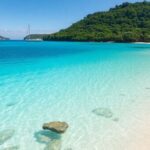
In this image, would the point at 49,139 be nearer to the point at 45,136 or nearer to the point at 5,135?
the point at 45,136

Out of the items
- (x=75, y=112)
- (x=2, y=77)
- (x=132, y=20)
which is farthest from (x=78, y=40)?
(x=75, y=112)

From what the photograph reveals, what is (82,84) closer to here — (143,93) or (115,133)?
(143,93)

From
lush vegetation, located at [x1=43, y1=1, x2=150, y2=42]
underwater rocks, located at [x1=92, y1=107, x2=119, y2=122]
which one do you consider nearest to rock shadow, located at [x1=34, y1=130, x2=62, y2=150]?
underwater rocks, located at [x1=92, y1=107, x2=119, y2=122]

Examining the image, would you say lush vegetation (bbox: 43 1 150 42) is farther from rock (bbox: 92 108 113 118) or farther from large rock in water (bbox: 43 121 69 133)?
large rock in water (bbox: 43 121 69 133)

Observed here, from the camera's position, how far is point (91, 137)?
511 cm

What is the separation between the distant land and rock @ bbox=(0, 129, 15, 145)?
71181 millimetres

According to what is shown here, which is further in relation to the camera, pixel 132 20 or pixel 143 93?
pixel 132 20

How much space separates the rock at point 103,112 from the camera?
253 inches

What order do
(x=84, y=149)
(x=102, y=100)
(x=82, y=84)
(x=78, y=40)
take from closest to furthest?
(x=84, y=149) → (x=102, y=100) → (x=82, y=84) → (x=78, y=40)

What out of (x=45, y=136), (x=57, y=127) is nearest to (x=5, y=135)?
(x=45, y=136)

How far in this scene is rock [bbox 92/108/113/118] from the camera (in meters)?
6.42

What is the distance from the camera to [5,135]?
5188 mm

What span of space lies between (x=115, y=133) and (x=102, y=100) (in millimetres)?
2682

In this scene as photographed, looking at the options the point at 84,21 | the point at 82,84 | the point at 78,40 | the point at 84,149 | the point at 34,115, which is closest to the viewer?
the point at 84,149
